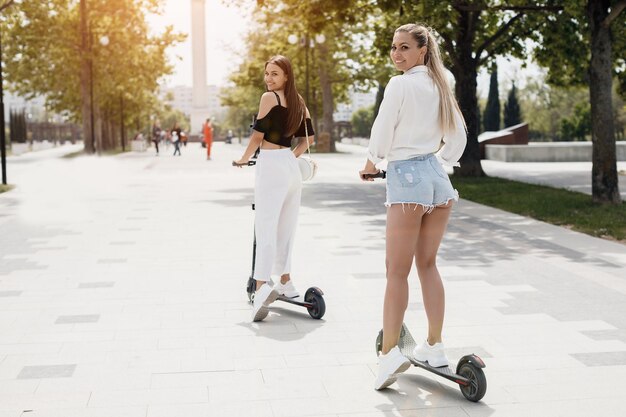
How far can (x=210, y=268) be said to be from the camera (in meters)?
8.87

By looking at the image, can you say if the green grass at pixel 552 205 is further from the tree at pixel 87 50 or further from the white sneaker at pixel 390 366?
the tree at pixel 87 50

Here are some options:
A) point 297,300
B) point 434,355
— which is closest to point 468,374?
point 434,355

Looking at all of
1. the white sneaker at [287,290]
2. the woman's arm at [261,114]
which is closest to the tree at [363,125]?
the white sneaker at [287,290]

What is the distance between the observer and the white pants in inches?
250

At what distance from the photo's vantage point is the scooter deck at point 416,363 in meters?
4.60

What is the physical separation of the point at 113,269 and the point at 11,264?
1.16m

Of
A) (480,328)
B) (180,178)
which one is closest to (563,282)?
(480,328)

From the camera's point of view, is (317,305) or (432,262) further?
(317,305)

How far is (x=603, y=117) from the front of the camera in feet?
48.6

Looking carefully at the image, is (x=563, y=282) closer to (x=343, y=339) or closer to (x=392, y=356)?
(x=343, y=339)

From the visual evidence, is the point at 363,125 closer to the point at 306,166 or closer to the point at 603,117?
the point at 603,117

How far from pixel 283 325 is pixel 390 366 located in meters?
1.77

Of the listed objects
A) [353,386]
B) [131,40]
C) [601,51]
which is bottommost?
[353,386]

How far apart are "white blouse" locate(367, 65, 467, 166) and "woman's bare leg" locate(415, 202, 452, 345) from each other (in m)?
0.35
